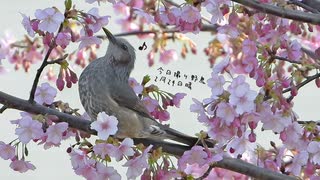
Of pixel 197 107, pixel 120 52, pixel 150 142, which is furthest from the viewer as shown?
pixel 120 52

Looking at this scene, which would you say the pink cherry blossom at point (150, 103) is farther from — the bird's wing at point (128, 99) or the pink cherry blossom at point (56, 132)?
the pink cherry blossom at point (56, 132)

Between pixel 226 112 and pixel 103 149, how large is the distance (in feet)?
1.57

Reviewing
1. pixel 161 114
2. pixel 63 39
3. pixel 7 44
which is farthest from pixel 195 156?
pixel 7 44

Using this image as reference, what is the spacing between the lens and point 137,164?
3.27 meters

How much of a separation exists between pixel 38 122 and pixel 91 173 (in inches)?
11.0

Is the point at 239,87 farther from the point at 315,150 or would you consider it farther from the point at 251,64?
the point at 315,150

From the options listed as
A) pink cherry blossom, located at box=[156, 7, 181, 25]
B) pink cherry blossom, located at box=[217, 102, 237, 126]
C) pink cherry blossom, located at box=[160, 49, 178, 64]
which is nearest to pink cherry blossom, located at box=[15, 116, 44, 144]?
pink cherry blossom, located at box=[217, 102, 237, 126]

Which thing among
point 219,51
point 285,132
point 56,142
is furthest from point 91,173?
point 219,51

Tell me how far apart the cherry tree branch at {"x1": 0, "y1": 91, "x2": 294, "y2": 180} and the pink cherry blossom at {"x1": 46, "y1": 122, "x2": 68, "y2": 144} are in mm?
79

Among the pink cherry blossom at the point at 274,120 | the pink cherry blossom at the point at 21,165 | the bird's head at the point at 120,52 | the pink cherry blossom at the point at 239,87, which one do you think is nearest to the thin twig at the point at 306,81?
the pink cherry blossom at the point at 274,120

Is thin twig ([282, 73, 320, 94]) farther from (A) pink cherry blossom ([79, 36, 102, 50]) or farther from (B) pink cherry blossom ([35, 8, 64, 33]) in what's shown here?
(B) pink cherry blossom ([35, 8, 64, 33])

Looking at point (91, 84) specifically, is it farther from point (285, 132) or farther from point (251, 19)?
point (285, 132)

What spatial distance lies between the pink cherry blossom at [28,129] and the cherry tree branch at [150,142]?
0.09 m

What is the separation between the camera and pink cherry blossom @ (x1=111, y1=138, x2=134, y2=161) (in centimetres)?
325
